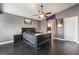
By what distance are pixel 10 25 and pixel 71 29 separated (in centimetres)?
490

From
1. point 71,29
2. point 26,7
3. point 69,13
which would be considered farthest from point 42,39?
point 69,13

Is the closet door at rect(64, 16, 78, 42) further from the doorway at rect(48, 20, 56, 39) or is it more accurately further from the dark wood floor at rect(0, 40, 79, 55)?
the dark wood floor at rect(0, 40, 79, 55)

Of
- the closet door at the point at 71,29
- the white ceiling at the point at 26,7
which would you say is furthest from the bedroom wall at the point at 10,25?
the closet door at the point at 71,29

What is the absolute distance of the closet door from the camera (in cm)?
701

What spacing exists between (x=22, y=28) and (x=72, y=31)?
167 inches

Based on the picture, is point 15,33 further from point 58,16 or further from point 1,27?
point 58,16

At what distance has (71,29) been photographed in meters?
7.43

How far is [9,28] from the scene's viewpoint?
7.55 metres

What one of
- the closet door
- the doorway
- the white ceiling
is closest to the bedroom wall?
the white ceiling

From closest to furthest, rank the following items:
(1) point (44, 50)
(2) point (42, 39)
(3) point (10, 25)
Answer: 1. (1) point (44, 50)
2. (2) point (42, 39)
3. (3) point (10, 25)

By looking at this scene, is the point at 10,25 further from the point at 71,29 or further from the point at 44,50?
the point at 71,29

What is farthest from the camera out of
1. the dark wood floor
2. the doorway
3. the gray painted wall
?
the doorway

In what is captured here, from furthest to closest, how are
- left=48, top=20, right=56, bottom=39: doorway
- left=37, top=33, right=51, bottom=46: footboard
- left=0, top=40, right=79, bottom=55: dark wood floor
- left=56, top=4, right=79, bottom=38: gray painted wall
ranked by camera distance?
left=48, top=20, right=56, bottom=39: doorway
left=56, top=4, right=79, bottom=38: gray painted wall
left=37, top=33, right=51, bottom=46: footboard
left=0, top=40, right=79, bottom=55: dark wood floor

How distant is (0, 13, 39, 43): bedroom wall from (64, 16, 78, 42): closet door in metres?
2.59
